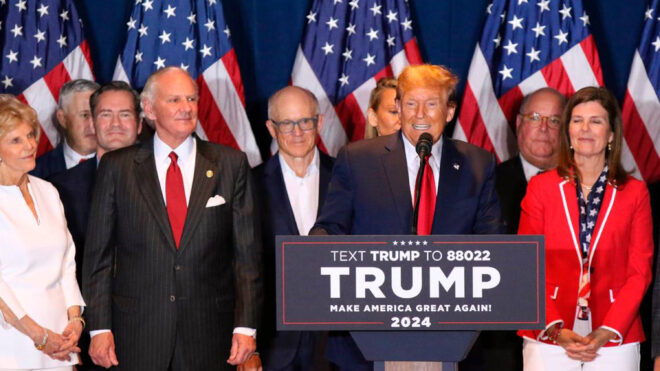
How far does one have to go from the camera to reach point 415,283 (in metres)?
2.29

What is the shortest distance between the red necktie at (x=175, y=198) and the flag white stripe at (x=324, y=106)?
1780 millimetres

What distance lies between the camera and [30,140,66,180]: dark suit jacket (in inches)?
188

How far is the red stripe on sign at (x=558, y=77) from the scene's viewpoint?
5.04 metres

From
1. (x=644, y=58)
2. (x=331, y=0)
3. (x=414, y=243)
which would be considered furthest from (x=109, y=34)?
(x=414, y=243)

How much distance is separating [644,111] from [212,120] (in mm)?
2439

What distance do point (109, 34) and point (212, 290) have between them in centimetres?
254

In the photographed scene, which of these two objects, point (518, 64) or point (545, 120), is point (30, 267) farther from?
point (518, 64)

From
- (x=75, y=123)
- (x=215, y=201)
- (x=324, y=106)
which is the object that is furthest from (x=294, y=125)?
(x=75, y=123)

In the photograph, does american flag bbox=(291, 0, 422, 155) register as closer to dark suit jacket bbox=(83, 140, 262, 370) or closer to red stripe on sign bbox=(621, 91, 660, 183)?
red stripe on sign bbox=(621, 91, 660, 183)

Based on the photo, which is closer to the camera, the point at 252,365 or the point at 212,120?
the point at 252,365

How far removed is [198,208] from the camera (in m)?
3.40

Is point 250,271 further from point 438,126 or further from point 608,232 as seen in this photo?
point 608,232

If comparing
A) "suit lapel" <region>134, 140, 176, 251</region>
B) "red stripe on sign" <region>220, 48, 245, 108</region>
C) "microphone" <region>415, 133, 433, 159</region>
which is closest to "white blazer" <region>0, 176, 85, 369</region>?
"suit lapel" <region>134, 140, 176, 251</region>

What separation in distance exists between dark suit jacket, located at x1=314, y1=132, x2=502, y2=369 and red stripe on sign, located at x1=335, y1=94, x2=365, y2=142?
6.70ft
